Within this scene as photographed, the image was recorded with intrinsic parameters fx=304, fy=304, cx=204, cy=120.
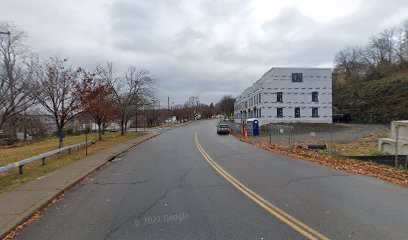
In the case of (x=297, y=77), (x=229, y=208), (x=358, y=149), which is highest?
(x=297, y=77)

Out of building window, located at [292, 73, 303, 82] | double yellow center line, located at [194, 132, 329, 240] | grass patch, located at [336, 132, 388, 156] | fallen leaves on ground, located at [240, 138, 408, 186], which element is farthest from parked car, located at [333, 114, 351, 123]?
double yellow center line, located at [194, 132, 329, 240]

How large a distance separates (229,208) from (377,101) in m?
62.7

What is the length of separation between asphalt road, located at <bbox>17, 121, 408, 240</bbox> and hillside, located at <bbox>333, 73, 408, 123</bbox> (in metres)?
51.3

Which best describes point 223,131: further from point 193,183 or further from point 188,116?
point 188,116

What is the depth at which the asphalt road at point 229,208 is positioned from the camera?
510cm

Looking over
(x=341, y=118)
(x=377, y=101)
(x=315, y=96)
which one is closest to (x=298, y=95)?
(x=315, y=96)

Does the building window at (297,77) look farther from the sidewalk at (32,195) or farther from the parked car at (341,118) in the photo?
the sidewalk at (32,195)

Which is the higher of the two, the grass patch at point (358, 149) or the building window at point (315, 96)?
the building window at point (315, 96)

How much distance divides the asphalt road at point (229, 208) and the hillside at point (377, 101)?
2020 inches

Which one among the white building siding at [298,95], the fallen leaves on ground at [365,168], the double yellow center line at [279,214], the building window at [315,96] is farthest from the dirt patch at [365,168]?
the building window at [315,96]

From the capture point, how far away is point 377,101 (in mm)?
59219

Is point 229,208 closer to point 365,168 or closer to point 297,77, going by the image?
point 365,168

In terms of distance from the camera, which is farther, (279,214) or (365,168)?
(365,168)

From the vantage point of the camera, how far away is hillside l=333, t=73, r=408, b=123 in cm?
5375
